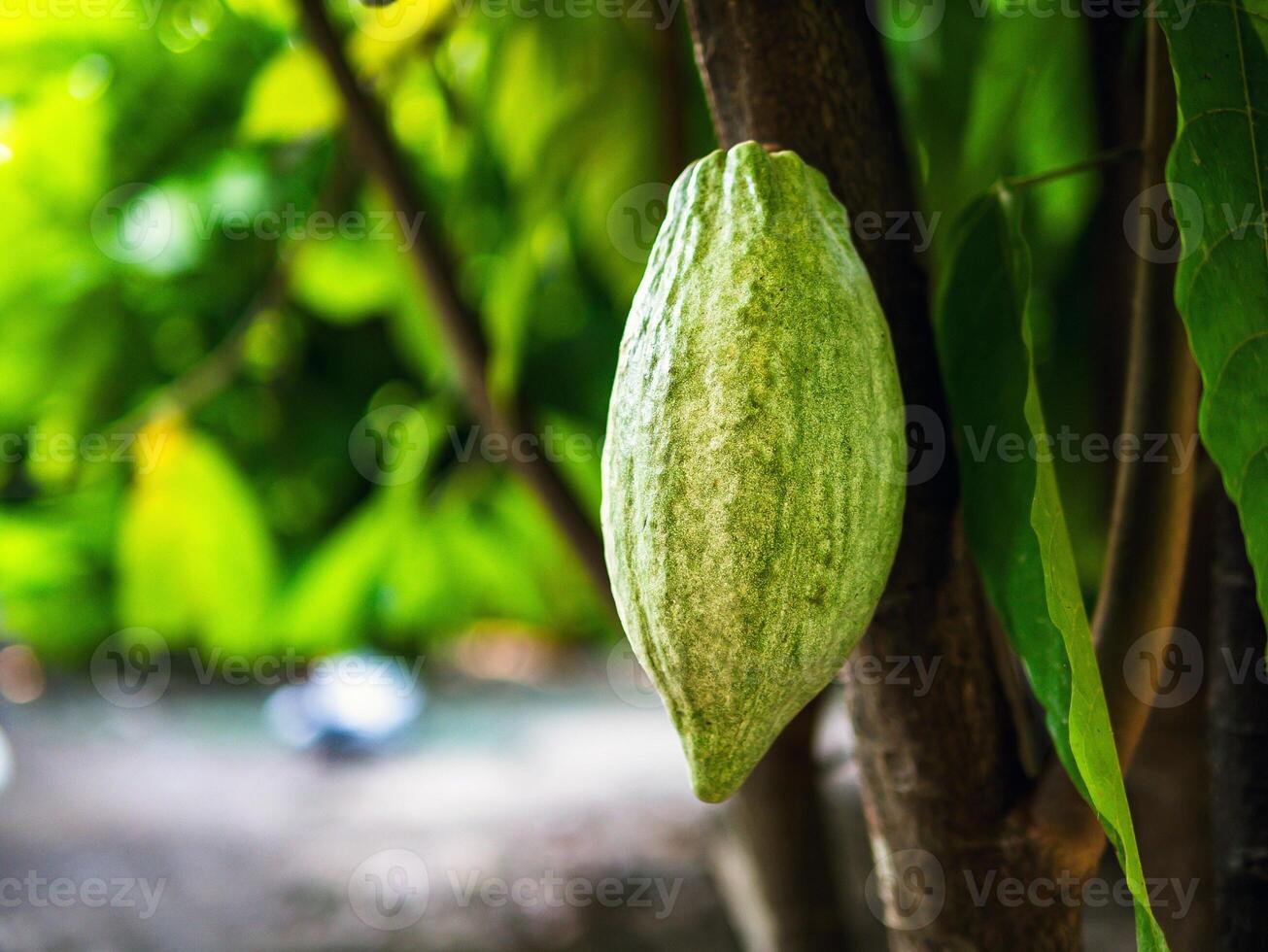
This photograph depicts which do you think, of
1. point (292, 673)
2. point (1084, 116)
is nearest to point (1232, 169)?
point (1084, 116)

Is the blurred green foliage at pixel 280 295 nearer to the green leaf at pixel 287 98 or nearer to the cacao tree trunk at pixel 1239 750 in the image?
the green leaf at pixel 287 98

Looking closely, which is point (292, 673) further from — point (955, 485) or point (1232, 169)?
point (1232, 169)
